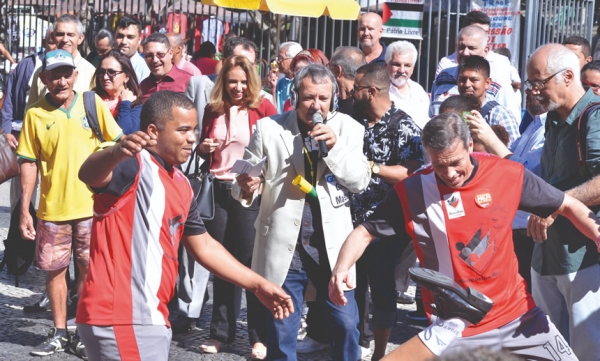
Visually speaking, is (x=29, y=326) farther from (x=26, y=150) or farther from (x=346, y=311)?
(x=346, y=311)

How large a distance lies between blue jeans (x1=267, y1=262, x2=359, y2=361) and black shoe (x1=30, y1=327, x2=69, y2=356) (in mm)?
1775

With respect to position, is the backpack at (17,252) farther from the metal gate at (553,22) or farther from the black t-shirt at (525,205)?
the metal gate at (553,22)

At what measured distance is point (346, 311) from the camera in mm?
5453

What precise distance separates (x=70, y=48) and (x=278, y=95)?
191cm

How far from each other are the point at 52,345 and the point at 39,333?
0.51 metres

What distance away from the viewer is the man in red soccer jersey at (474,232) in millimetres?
4465

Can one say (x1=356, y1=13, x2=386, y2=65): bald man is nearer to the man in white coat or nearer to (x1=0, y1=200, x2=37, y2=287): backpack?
(x1=0, y1=200, x2=37, y2=287): backpack

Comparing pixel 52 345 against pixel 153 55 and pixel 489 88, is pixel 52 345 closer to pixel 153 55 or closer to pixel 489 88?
pixel 153 55

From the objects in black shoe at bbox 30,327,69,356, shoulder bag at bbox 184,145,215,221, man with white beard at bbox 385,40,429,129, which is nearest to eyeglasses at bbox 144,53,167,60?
shoulder bag at bbox 184,145,215,221

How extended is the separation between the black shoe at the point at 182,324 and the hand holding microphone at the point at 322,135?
2319 millimetres

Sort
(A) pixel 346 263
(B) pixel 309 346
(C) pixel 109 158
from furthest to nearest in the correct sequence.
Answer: (B) pixel 309 346, (A) pixel 346 263, (C) pixel 109 158

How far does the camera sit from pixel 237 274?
178 inches

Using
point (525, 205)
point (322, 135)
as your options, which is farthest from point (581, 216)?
point (322, 135)

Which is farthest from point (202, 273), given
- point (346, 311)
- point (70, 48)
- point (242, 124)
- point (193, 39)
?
point (193, 39)
